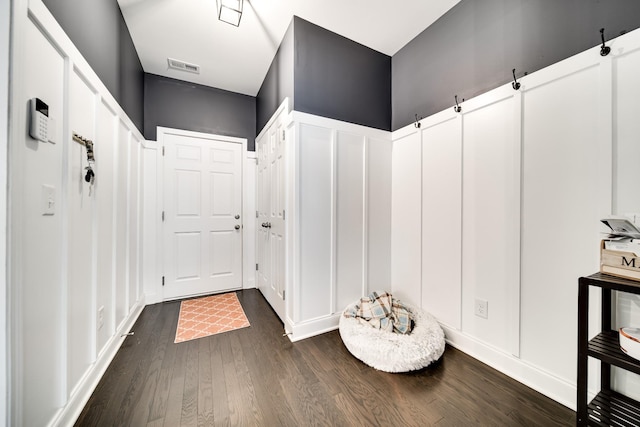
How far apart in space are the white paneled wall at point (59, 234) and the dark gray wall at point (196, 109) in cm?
109

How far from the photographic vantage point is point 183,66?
2613 millimetres

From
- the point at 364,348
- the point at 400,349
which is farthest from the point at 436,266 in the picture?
the point at 364,348

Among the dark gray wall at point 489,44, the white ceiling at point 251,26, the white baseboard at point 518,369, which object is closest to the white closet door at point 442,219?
the white baseboard at point 518,369

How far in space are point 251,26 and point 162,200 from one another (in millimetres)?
2053

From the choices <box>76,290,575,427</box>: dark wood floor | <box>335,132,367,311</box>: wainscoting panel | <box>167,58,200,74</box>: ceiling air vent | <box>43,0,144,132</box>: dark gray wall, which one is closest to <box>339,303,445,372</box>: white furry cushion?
<box>76,290,575,427</box>: dark wood floor

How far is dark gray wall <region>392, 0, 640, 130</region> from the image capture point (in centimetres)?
121

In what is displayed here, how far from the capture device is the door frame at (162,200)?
2713 millimetres

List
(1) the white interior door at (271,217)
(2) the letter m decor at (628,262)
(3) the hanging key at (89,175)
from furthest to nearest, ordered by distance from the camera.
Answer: (1) the white interior door at (271,217) < (3) the hanging key at (89,175) < (2) the letter m decor at (628,262)

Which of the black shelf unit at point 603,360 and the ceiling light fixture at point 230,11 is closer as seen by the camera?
the black shelf unit at point 603,360

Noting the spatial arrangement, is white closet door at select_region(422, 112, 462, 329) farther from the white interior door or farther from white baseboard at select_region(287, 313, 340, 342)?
the white interior door

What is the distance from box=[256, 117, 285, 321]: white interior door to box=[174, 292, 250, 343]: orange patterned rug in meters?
0.37

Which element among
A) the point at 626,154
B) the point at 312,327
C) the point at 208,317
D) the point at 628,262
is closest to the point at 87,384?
the point at 208,317

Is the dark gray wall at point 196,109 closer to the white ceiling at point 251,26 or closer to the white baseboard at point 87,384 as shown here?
the white ceiling at point 251,26

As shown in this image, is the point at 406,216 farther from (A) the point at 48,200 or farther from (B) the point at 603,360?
(A) the point at 48,200
